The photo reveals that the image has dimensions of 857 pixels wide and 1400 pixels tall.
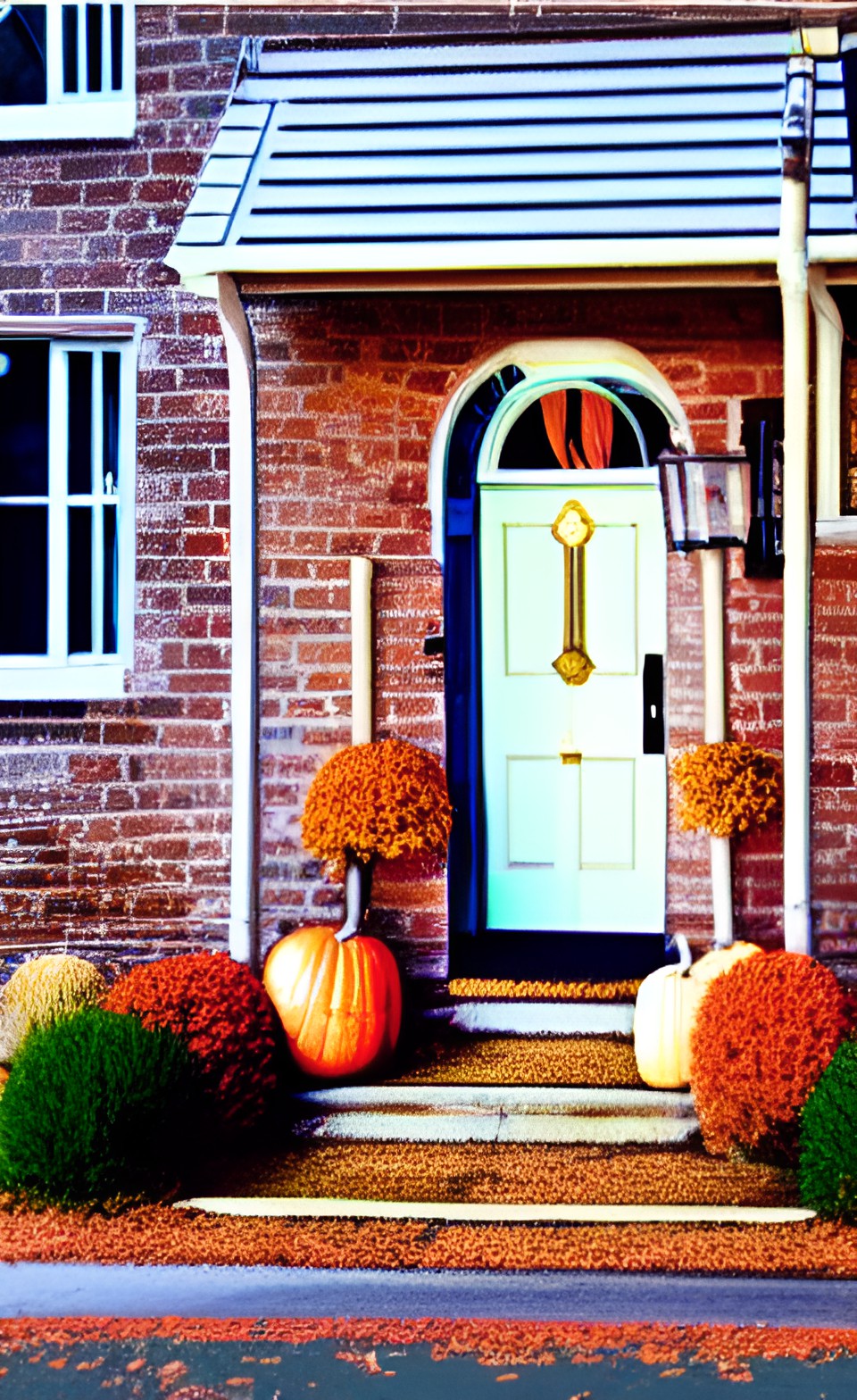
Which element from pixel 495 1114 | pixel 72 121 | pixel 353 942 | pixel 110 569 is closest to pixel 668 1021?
pixel 495 1114

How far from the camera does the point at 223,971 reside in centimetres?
572

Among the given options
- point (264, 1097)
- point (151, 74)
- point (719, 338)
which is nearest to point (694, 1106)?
point (264, 1097)

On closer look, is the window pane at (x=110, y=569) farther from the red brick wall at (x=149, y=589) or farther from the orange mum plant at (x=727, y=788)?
the orange mum plant at (x=727, y=788)

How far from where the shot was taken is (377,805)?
5961 mm

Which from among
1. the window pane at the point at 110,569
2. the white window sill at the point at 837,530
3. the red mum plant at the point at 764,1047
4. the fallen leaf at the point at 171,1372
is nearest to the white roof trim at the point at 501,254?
the white window sill at the point at 837,530

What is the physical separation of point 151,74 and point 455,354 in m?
2.02

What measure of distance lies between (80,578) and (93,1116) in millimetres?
2904

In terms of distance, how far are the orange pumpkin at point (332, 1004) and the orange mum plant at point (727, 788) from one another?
155 cm

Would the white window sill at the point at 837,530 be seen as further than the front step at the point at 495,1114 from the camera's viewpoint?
Yes

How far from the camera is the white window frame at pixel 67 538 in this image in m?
6.69

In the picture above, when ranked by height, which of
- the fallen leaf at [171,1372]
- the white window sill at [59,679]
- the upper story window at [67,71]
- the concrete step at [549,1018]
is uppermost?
the upper story window at [67,71]

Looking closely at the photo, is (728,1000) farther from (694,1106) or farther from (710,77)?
(710,77)

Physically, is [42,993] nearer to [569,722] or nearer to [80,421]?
[80,421]

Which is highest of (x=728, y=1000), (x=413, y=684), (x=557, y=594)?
(x=557, y=594)
